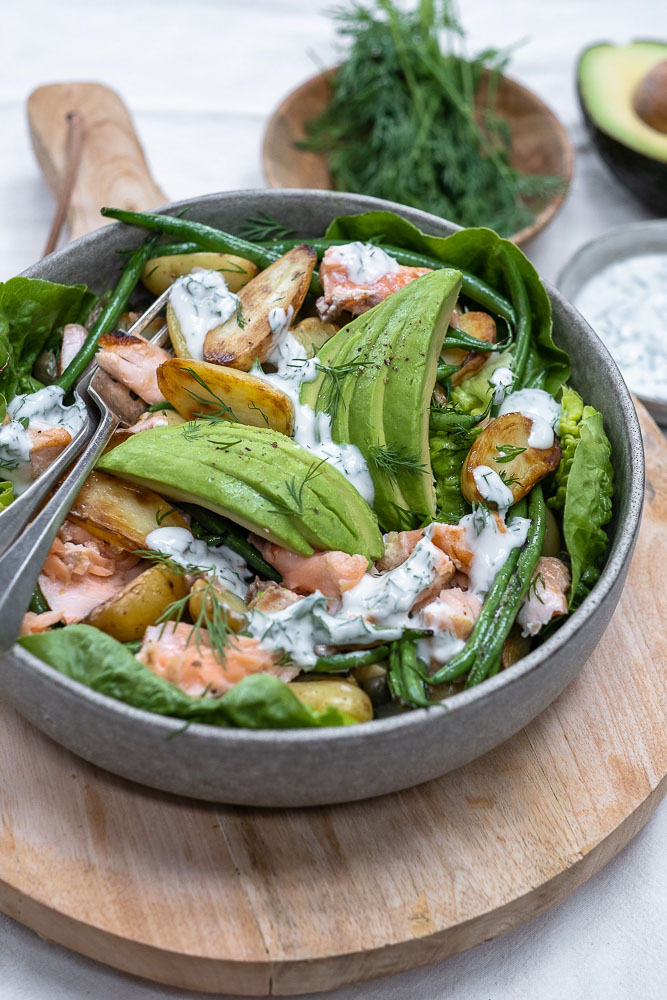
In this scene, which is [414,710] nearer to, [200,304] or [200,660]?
[200,660]

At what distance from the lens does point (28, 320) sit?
326cm

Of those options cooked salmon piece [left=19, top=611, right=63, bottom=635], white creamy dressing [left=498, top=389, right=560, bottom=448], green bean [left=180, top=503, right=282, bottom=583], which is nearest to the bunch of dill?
white creamy dressing [left=498, top=389, right=560, bottom=448]

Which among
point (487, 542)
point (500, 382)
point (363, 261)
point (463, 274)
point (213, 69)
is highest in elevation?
point (213, 69)

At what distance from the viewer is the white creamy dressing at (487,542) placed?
278 cm

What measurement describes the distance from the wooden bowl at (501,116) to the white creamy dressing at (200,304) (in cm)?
171

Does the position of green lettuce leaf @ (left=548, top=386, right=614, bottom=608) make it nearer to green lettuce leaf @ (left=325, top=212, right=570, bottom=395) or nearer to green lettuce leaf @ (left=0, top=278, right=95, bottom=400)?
green lettuce leaf @ (left=325, top=212, right=570, bottom=395)

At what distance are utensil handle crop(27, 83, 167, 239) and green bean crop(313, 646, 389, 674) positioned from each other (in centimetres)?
257

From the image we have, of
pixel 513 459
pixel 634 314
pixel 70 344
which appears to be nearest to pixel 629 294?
pixel 634 314

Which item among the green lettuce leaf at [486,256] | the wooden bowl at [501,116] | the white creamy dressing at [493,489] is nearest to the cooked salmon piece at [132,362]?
the green lettuce leaf at [486,256]

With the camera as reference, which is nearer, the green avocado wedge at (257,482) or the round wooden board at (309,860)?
the round wooden board at (309,860)

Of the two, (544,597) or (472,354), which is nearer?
(544,597)

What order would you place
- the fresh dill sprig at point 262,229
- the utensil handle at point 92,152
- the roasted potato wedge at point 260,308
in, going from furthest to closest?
the utensil handle at point 92,152 → the fresh dill sprig at point 262,229 → the roasted potato wedge at point 260,308

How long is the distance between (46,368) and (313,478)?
122cm

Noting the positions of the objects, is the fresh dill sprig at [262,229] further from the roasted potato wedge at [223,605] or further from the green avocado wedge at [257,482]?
the roasted potato wedge at [223,605]
